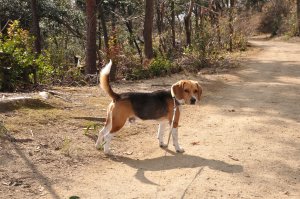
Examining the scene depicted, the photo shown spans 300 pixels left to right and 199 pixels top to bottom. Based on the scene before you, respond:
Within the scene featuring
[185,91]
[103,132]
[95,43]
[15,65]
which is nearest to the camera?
[185,91]

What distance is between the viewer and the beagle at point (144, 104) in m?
6.18

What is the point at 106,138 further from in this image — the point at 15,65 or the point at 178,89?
the point at 15,65

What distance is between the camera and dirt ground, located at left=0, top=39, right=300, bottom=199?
5.11 metres

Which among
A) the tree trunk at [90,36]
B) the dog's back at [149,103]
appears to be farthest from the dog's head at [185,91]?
the tree trunk at [90,36]

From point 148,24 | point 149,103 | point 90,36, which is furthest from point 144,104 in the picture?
point 148,24

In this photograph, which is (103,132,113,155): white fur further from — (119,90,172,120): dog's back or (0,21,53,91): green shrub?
(0,21,53,91): green shrub

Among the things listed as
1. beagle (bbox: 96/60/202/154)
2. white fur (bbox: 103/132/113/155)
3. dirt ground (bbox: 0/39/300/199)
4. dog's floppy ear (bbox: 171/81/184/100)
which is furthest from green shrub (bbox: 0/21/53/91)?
dog's floppy ear (bbox: 171/81/184/100)

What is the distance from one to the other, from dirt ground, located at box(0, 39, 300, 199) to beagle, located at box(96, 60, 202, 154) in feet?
1.46

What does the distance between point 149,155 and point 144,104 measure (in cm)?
82

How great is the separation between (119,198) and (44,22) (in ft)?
69.8

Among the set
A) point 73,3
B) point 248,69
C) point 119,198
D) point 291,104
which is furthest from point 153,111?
point 73,3

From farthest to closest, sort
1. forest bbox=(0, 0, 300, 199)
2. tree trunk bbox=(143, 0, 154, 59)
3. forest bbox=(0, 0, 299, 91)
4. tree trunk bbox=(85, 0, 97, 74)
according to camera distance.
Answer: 1. tree trunk bbox=(143, 0, 154, 59)
2. tree trunk bbox=(85, 0, 97, 74)
3. forest bbox=(0, 0, 299, 91)
4. forest bbox=(0, 0, 300, 199)

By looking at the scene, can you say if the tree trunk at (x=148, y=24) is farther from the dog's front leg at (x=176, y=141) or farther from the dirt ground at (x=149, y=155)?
the dog's front leg at (x=176, y=141)

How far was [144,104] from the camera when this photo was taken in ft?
20.8
